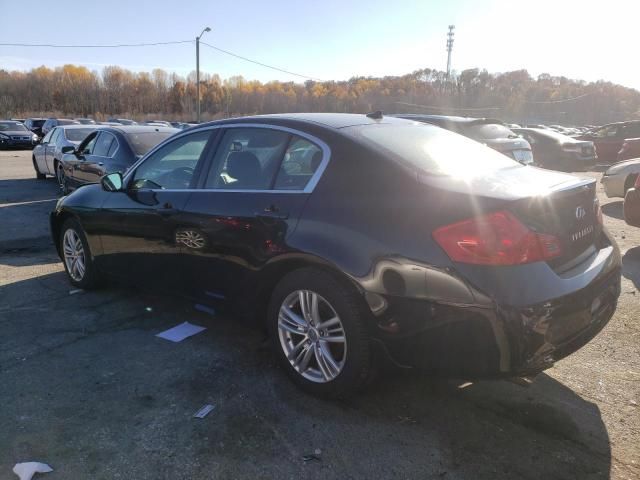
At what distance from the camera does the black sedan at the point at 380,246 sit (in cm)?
239

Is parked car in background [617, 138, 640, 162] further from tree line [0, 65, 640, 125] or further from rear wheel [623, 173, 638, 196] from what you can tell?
tree line [0, 65, 640, 125]

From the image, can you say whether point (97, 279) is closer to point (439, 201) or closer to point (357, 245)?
point (357, 245)

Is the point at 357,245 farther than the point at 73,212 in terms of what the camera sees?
No

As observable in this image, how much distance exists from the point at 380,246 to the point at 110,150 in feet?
22.6

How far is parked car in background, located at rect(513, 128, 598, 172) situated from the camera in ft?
48.4

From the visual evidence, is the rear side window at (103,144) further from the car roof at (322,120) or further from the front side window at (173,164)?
the car roof at (322,120)

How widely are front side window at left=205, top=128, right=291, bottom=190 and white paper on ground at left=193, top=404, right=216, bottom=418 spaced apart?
4.55 ft

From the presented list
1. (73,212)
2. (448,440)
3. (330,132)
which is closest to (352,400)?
(448,440)

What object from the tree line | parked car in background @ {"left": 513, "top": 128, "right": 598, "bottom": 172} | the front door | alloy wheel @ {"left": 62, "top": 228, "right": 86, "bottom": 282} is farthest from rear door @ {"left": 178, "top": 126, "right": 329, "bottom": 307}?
the tree line

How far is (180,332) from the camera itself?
4.01 m

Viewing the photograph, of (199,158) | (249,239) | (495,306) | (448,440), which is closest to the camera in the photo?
(495,306)

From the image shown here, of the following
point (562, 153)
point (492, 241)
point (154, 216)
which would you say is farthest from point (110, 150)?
point (562, 153)

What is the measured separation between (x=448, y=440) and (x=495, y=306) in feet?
2.74

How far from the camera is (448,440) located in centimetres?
264
